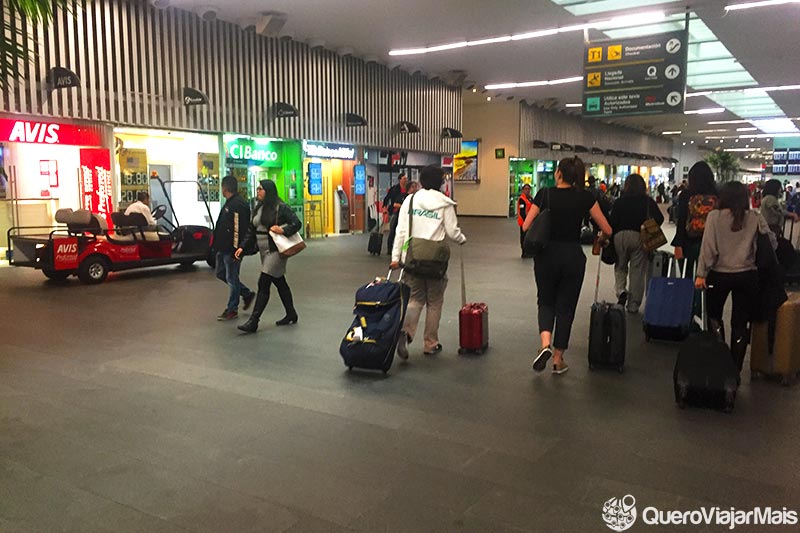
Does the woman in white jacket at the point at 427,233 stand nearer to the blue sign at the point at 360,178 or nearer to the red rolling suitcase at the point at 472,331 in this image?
the red rolling suitcase at the point at 472,331

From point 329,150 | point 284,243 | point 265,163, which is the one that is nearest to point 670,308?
point 284,243

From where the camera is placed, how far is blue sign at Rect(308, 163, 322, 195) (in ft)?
60.4

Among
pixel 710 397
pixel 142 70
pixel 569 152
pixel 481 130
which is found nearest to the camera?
pixel 710 397

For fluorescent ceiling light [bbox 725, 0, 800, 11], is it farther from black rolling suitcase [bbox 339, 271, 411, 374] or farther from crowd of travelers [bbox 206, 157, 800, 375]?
black rolling suitcase [bbox 339, 271, 411, 374]

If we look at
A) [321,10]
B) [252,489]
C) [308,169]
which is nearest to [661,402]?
[252,489]

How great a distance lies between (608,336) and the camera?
5316mm

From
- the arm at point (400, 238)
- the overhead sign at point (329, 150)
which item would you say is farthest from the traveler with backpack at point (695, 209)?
the overhead sign at point (329, 150)

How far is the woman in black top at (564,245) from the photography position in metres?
5.06

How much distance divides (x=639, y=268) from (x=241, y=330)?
4.71 meters

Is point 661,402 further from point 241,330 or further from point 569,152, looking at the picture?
point 569,152

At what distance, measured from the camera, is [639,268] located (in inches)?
304

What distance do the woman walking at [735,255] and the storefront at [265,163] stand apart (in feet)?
41.7

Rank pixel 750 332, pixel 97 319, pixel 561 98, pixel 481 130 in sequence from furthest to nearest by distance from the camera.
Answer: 1. pixel 481 130
2. pixel 561 98
3. pixel 97 319
4. pixel 750 332

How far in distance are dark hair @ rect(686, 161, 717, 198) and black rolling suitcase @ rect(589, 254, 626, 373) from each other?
172 centimetres
